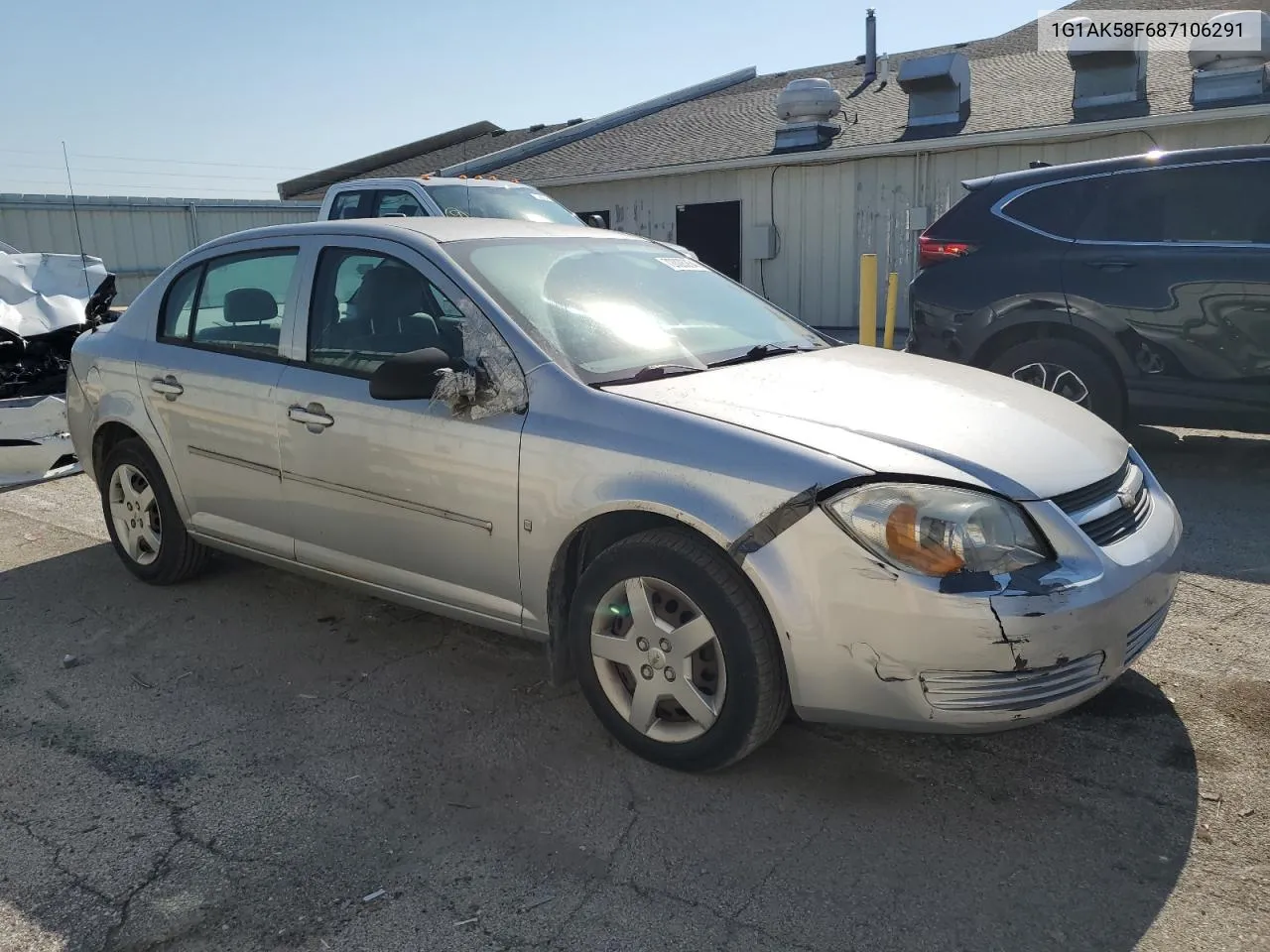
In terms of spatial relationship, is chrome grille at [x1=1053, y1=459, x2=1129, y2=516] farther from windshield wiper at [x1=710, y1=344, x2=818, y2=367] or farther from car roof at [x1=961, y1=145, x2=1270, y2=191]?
car roof at [x1=961, y1=145, x2=1270, y2=191]

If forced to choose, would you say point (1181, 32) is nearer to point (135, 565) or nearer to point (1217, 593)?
point (1217, 593)

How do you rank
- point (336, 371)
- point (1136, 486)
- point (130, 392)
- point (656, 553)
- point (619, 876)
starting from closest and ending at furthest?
point (619, 876), point (656, 553), point (1136, 486), point (336, 371), point (130, 392)

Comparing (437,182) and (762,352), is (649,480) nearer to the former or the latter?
(762,352)

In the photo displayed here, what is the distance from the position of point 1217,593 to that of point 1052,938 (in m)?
2.49

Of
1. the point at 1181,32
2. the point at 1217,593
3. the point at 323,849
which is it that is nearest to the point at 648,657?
the point at 323,849

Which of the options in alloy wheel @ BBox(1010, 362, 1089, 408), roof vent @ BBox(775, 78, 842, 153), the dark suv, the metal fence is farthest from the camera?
the metal fence

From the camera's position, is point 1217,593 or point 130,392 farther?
point 130,392

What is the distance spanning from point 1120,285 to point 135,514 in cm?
551

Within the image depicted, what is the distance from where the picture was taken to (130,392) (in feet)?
15.1

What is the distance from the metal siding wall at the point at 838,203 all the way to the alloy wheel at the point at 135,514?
10.3 metres

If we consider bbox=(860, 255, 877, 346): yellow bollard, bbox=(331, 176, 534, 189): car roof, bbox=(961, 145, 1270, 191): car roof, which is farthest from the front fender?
bbox=(860, 255, 877, 346): yellow bollard

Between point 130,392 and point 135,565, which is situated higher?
point 130,392

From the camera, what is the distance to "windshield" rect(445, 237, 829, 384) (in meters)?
3.40

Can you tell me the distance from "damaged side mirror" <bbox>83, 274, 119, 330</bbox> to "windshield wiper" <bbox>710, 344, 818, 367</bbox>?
282 inches
